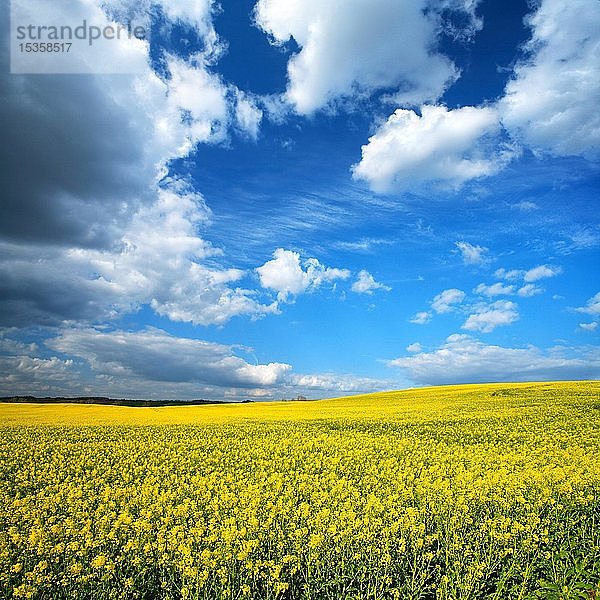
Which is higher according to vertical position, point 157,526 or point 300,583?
point 157,526

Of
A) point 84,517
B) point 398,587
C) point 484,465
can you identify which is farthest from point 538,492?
point 84,517

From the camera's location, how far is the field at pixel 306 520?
7.48 metres

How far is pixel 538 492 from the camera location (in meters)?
11.4

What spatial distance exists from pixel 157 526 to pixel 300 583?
3.05m

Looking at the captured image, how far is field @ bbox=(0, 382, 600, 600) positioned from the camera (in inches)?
295

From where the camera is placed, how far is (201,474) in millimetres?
14422

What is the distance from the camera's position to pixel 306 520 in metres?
9.37

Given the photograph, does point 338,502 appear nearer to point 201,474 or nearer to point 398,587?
point 398,587

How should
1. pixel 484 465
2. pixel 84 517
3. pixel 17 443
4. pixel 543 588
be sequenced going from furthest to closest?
pixel 17 443, pixel 484 465, pixel 84 517, pixel 543 588

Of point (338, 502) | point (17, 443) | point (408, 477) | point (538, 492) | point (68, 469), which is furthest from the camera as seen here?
point (17, 443)

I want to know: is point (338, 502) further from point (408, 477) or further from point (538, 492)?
point (538, 492)

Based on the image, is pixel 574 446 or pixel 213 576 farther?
pixel 574 446

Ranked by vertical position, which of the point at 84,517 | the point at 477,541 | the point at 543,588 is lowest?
the point at 543,588

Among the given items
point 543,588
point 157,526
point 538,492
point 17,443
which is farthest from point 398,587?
point 17,443
